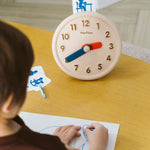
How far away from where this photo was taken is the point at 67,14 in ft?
10.0

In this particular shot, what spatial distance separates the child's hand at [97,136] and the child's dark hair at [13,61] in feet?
1.15

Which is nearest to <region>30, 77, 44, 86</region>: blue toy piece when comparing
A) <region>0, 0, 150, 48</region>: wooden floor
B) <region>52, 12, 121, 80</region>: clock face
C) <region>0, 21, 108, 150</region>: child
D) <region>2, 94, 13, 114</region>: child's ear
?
<region>52, 12, 121, 80</region>: clock face

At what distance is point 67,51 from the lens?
3.41 ft

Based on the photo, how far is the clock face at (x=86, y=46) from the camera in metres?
1.00

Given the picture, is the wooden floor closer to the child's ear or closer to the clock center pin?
the clock center pin

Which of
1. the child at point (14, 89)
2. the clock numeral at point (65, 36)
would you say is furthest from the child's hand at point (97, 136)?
the clock numeral at point (65, 36)

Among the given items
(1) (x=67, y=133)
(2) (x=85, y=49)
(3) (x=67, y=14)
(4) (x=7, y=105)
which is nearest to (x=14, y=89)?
(4) (x=7, y=105)

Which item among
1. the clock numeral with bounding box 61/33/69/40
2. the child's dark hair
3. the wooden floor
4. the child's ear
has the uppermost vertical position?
the child's dark hair

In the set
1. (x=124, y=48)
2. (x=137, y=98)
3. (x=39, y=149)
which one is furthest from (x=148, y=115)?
(x=124, y=48)

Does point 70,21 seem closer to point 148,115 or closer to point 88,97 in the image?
point 88,97

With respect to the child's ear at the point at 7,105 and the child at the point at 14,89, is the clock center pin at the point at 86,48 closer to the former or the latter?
the child at the point at 14,89

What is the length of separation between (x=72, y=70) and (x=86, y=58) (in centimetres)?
7

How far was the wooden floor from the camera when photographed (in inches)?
105

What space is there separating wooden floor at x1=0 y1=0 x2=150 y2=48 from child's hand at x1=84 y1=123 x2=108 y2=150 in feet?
5.80
